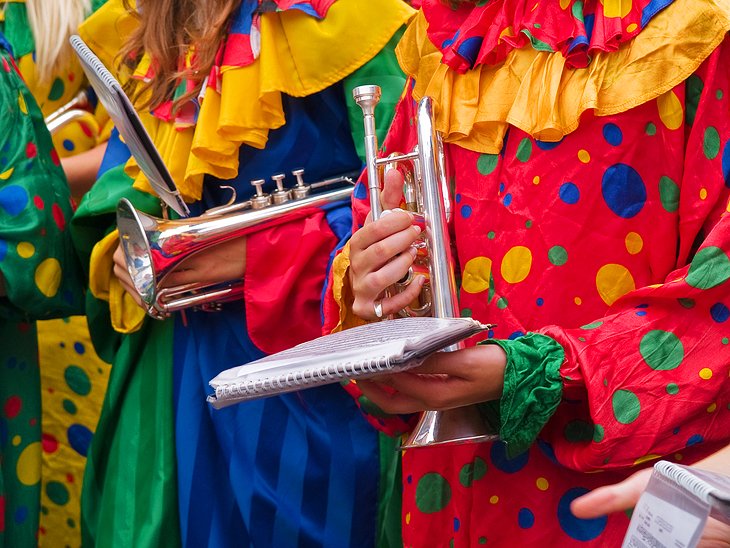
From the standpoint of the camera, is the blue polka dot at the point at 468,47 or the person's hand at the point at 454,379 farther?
the blue polka dot at the point at 468,47

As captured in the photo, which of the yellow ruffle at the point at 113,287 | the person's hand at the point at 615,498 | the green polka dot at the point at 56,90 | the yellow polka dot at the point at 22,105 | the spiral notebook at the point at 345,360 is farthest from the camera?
the green polka dot at the point at 56,90

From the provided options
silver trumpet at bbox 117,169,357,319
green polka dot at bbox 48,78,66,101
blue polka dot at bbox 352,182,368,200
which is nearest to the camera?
blue polka dot at bbox 352,182,368,200

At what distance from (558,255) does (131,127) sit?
794 mm

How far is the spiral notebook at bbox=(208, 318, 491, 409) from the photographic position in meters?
1.09

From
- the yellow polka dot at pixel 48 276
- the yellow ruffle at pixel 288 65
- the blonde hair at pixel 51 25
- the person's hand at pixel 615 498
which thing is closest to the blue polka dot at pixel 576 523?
the person's hand at pixel 615 498

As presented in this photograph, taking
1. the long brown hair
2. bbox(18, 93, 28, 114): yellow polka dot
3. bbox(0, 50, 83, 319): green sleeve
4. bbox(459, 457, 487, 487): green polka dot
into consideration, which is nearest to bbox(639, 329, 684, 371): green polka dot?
bbox(459, 457, 487, 487): green polka dot

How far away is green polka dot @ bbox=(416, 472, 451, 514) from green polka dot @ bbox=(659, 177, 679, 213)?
0.50 m

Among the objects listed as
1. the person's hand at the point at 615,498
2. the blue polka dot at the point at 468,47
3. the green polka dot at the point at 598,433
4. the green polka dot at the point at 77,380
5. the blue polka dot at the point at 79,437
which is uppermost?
the blue polka dot at the point at 468,47

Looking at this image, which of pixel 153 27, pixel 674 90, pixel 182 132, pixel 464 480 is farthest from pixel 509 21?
pixel 153 27

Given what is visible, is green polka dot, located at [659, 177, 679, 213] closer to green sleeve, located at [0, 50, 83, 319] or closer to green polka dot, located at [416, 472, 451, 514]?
green polka dot, located at [416, 472, 451, 514]

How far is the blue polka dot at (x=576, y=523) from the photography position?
4.53 feet

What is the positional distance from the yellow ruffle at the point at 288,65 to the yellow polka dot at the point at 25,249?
44 cm

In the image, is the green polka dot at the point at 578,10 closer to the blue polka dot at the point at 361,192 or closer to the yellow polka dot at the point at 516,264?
the yellow polka dot at the point at 516,264

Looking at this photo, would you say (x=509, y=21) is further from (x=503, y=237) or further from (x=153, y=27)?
(x=153, y=27)
